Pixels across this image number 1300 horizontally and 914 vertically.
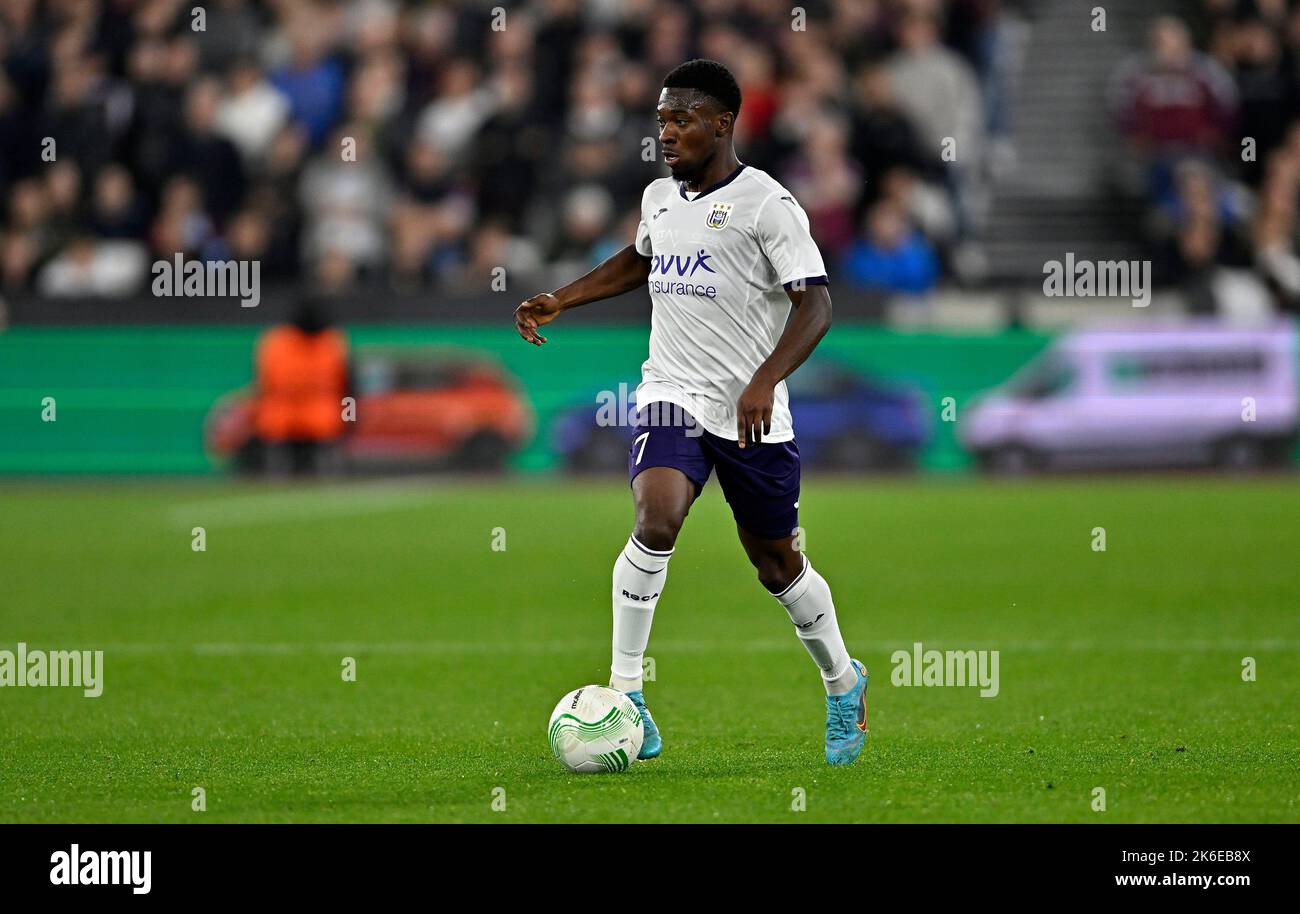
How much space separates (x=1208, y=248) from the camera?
2214 cm

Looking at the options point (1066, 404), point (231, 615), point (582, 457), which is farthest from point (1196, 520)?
point (231, 615)

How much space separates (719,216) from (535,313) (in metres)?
0.82

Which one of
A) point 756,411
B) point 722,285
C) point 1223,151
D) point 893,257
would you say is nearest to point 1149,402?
point 893,257

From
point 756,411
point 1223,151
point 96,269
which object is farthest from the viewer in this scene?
point 96,269

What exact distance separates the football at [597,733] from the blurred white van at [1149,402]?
15002 millimetres

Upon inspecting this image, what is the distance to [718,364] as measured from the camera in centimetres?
720

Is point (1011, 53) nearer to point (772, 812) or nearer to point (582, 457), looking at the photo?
point (582, 457)

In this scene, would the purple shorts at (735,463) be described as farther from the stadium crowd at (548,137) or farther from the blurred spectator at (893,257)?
the blurred spectator at (893,257)

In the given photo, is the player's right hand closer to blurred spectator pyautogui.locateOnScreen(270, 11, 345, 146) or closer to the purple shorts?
the purple shorts

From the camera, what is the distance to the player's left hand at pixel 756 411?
672 cm

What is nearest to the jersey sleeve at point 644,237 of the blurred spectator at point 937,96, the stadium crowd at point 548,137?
the stadium crowd at point 548,137

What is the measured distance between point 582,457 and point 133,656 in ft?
37.8

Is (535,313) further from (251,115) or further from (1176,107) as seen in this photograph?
(251,115)

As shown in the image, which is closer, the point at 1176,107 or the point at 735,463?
the point at 735,463
